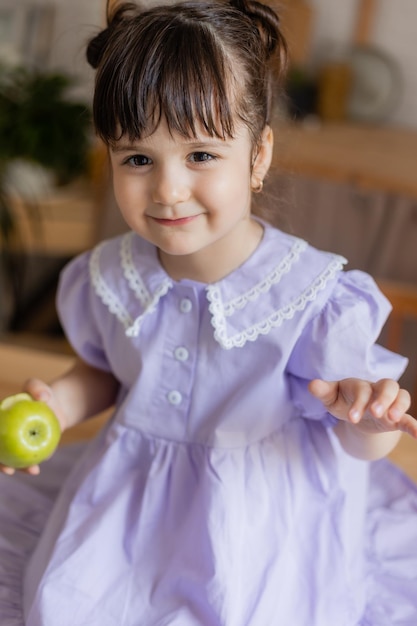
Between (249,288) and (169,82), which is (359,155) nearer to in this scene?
(249,288)

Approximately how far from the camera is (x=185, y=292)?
0.96m

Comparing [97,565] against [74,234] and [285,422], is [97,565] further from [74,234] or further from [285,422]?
[74,234]

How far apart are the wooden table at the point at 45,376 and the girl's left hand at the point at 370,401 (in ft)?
1.35

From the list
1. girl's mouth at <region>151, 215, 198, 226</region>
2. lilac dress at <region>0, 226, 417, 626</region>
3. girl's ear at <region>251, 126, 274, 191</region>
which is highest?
girl's ear at <region>251, 126, 274, 191</region>

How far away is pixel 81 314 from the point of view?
1.07 metres

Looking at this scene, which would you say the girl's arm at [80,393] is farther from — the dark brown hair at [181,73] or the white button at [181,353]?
the dark brown hair at [181,73]

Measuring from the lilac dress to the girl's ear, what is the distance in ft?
0.24

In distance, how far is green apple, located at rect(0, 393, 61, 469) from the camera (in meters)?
0.87

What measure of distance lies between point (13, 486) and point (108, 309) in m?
0.27

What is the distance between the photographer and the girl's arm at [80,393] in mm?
→ 1055

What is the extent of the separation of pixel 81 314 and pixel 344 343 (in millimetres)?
351

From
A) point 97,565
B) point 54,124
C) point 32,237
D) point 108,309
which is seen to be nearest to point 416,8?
point 54,124

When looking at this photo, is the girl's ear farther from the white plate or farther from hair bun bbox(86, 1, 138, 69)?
the white plate

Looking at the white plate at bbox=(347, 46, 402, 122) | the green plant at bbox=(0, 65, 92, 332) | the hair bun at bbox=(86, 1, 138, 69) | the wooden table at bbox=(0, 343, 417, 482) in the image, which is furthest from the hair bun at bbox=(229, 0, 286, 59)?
the white plate at bbox=(347, 46, 402, 122)
